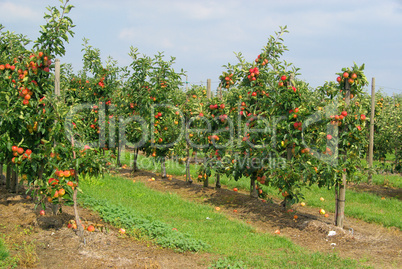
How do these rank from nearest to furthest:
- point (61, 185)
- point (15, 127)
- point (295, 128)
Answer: point (61, 185) → point (15, 127) → point (295, 128)

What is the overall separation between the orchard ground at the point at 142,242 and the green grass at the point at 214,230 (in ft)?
1.00

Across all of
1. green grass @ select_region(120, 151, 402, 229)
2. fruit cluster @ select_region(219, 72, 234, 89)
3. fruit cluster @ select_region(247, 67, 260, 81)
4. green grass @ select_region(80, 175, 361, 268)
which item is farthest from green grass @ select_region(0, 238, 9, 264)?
fruit cluster @ select_region(219, 72, 234, 89)

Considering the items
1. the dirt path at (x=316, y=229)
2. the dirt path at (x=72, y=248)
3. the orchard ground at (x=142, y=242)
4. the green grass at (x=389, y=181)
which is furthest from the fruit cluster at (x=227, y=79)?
the green grass at (x=389, y=181)

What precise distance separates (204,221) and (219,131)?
107 inches

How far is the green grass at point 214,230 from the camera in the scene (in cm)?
520

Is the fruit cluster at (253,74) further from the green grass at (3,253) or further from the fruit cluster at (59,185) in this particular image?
the green grass at (3,253)

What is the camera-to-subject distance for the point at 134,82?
11.5m

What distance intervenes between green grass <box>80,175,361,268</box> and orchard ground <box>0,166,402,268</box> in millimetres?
306

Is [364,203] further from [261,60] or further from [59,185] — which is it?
[59,185]

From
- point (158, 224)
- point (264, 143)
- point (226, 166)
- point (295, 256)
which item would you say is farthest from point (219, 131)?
point (295, 256)

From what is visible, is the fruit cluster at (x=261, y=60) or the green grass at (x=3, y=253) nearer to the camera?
the green grass at (x=3, y=253)

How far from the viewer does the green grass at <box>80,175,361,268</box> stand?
5195mm

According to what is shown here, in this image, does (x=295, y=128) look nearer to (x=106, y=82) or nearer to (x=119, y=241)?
(x=119, y=241)

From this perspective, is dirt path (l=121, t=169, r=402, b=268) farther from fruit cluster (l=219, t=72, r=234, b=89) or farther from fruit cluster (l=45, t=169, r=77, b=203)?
fruit cluster (l=45, t=169, r=77, b=203)
